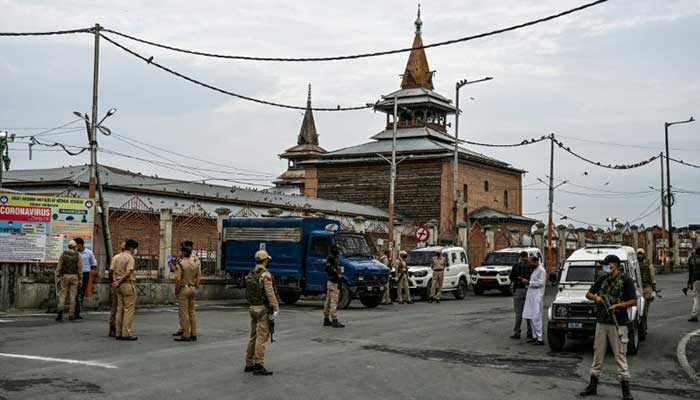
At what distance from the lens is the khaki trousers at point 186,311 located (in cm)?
1488

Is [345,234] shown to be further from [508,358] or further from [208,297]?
[508,358]

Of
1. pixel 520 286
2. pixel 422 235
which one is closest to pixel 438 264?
pixel 422 235

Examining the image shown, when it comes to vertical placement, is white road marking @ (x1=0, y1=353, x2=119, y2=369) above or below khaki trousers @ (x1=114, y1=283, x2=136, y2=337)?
below

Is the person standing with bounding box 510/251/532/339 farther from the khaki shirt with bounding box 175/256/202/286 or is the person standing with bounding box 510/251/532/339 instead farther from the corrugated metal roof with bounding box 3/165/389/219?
the corrugated metal roof with bounding box 3/165/389/219

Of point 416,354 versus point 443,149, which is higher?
point 443,149

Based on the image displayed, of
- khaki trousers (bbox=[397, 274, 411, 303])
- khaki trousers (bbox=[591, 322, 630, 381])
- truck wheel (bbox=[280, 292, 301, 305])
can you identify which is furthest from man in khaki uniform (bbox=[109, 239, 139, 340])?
khaki trousers (bbox=[397, 274, 411, 303])

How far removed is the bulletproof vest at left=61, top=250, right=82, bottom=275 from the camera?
18.0 meters

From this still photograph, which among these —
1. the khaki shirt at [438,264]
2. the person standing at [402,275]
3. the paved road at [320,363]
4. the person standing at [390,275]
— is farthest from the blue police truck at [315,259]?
the paved road at [320,363]

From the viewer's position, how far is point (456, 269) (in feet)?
103

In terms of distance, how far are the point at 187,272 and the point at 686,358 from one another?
9.36m

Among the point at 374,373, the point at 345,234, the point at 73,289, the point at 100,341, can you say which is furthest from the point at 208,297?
the point at 374,373

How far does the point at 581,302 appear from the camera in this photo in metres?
14.4

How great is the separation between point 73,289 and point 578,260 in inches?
441

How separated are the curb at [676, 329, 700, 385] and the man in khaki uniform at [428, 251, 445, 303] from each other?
11400 millimetres
